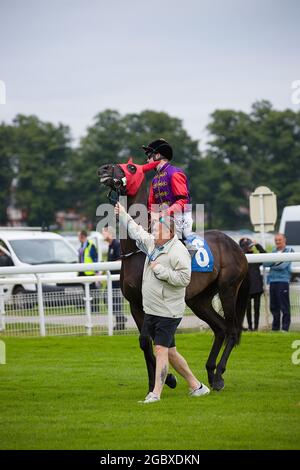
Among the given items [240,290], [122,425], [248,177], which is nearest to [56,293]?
[240,290]

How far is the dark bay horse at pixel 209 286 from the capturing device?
7.91 metres

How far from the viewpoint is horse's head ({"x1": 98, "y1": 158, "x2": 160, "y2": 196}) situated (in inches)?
309

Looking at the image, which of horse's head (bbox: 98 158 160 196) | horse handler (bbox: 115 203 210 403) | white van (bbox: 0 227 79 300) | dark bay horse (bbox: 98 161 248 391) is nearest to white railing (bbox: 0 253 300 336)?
dark bay horse (bbox: 98 161 248 391)

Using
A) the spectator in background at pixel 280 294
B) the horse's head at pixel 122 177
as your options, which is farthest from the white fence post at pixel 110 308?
the horse's head at pixel 122 177

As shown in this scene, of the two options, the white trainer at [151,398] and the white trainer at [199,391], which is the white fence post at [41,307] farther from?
the white trainer at [151,398]

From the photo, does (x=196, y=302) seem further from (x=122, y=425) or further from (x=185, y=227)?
(x=122, y=425)

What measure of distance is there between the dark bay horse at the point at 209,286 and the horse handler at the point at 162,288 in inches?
9.4

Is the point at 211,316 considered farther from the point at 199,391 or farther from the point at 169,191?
the point at 169,191

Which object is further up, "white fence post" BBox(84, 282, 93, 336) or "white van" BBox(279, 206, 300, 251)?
"white van" BBox(279, 206, 300, 251)

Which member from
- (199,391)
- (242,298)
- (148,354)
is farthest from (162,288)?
(242,298)

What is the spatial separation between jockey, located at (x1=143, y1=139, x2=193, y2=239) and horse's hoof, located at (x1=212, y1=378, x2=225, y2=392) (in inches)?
53.6

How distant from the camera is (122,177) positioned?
7918 millimetres

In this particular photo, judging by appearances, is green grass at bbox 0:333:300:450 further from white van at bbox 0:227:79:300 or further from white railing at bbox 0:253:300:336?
white van at bbox 0:227:79:300

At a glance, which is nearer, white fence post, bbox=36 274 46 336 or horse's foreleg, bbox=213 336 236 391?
horse's foreleg, bbox=213 336 236 391
